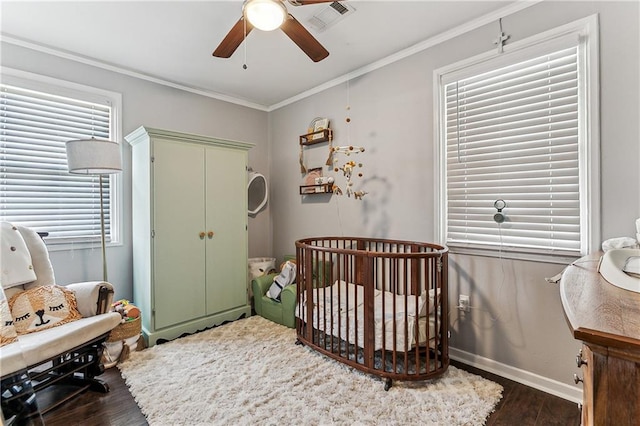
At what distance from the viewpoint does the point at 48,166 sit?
255cm

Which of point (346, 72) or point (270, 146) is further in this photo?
point (270, 146)

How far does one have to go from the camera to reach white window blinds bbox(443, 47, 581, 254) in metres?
1.86

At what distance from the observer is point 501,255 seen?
2.10m

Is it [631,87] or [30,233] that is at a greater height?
[631,87]

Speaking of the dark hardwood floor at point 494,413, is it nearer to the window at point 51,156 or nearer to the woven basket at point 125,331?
the woven basket at point 125,331

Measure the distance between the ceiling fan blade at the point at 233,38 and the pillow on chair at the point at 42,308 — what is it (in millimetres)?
1851

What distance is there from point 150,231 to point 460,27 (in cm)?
290

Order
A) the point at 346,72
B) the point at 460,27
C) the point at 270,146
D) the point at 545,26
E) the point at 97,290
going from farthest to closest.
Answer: the point at 270,146
the point at 346,72
the point at 460,27
the point at 97,290
the point at 545,26

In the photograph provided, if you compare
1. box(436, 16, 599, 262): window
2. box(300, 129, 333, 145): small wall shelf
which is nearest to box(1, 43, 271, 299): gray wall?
box(300, 129, 333, 145): small wall shelf

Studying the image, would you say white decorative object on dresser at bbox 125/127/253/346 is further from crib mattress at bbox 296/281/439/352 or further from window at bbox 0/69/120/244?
crib mattress at bbox 296/281/439/352

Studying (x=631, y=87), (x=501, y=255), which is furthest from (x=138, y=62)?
(x=631, y=87)

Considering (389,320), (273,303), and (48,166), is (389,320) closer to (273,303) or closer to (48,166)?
(273,303)

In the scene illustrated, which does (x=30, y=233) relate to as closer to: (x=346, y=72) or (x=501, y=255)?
(x=346, y=72)

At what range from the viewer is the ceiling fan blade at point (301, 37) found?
1607 mm
